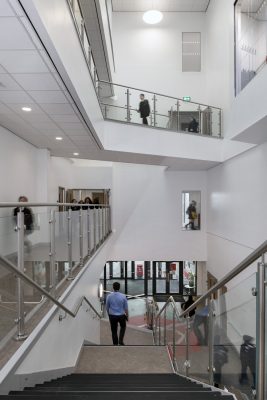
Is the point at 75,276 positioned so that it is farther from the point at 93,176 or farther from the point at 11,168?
the point at 93,176

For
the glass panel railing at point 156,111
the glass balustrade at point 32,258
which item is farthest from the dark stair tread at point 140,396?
the glass panel railing at point 156,111

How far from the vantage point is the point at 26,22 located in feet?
9.87

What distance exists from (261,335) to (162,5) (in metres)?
14.5

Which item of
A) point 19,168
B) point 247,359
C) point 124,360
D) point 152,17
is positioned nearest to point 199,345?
point 247,359

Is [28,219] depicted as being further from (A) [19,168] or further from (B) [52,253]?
(A) [19,168]

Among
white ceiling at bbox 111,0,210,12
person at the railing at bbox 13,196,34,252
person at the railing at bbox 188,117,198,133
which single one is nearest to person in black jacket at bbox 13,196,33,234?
person at the railing at bbox 13,196,34,252

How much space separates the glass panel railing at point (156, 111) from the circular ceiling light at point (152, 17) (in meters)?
5.32

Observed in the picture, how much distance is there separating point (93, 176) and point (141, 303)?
6.59m

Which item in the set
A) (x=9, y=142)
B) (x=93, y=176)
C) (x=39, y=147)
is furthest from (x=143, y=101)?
(x=93, y=176)

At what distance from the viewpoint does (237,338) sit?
9.20 feet

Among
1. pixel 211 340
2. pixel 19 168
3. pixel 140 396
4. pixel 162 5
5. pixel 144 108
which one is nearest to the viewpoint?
pixel 140 396

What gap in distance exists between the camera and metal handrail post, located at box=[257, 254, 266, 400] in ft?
5.70

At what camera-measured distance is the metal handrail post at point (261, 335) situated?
1739 millimetres

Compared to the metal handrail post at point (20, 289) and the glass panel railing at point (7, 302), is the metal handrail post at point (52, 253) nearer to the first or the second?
the metal handrail post at point (20, 289)
